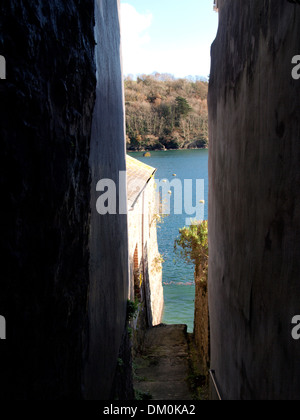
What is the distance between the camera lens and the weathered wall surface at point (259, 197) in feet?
6.03

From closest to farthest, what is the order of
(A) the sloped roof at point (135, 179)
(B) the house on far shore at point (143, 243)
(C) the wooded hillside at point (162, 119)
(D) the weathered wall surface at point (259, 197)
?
1. (D) the weathered wall surface at point (259, 197)
2. (A) the sloped roof at point (135, 179)
3. (B) the house on far shore at point (143, 243)
4. (C) the wooded hillside at point (162, 119)

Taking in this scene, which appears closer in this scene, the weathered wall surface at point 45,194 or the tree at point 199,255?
the weathered wall surface at point 45,194

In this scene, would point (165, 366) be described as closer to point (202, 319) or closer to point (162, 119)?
point (202, 319)

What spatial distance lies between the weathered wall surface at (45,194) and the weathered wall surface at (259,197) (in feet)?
3.38

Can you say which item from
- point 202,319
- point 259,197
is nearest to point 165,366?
point 202,319

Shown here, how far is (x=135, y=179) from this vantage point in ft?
32.5

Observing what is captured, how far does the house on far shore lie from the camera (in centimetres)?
840

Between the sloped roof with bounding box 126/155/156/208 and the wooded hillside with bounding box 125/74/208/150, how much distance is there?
3704 centimetres

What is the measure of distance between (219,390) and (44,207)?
11.0 ft

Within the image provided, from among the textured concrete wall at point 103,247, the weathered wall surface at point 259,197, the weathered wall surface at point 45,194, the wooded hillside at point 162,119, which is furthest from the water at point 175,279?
the wooded hillside at point 162,119

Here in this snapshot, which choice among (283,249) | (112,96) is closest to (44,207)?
(283,249)

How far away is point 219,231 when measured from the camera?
4.09 meters

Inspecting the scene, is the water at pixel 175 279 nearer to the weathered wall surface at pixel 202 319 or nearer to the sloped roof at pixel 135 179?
the weathered wall surface at pixel 202 319
